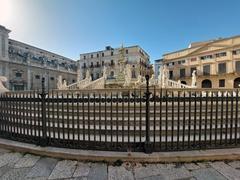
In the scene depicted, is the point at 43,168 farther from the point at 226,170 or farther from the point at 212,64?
the point at 212,64

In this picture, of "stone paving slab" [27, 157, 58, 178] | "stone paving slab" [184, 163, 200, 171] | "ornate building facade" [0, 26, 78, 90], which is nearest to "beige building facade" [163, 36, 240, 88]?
"ornate building facade" [0, 26, 78, 90]

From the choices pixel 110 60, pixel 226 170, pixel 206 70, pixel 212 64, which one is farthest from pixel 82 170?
pixel 110 60

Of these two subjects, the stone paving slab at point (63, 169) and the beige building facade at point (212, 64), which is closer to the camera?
the stone paving slab at point (63, 169)

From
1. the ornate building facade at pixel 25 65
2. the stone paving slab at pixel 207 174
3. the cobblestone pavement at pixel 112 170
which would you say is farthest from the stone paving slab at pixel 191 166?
the ornate building facade at pixel 25 65

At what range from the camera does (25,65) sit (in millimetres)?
37656

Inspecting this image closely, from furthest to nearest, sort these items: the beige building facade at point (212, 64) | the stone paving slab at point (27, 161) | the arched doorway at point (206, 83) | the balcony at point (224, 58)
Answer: the arched doorway at point (206, 83)
the balcony at point (224, 58)
the beige building facade at point (212, 64)
the stone paving slab at point (27, 161)

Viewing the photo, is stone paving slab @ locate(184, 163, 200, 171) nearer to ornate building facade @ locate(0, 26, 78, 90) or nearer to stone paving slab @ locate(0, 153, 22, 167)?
stone paving slab @ locate(0, 153, 22, 167)

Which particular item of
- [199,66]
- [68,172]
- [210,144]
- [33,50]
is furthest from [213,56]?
[33,50]

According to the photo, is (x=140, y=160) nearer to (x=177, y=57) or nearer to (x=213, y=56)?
(x=213, y=56)

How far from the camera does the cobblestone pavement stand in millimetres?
3105

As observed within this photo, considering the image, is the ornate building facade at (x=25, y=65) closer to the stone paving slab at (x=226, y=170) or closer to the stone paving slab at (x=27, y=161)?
the stone paving slab at (x=27, y=161)

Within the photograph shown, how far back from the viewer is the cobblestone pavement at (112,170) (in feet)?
10.2

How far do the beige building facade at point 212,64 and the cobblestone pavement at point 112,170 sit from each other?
1512 inches

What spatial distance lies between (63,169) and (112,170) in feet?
3.52
